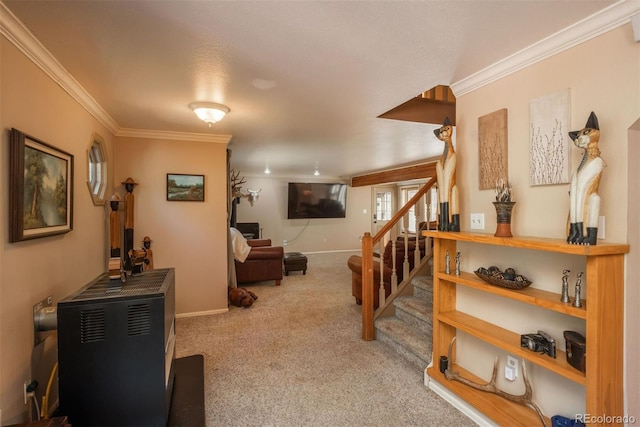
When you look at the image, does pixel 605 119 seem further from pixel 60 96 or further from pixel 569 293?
pixel 60 96

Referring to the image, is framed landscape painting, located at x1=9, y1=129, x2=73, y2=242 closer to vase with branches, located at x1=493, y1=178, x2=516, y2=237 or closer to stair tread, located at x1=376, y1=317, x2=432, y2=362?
vase with branches, located at x1=493, y1=178, x2=516, y2=237

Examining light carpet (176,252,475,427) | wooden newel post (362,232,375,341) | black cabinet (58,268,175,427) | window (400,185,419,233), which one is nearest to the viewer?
black cabinet (58,268,175,427)

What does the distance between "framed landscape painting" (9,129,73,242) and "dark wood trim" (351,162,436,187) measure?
5077mm

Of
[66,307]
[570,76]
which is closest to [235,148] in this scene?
[66,307]

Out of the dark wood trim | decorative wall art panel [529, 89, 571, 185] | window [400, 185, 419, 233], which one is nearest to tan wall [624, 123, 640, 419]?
decorative wall art panel [529, 89, 571, 185]

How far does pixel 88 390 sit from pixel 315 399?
138 cm

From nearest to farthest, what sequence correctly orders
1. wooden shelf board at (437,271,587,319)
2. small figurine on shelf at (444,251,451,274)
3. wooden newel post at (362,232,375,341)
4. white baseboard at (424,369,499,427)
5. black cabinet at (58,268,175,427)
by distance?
wooden shelf board at (437,271,587,319)
black cabinet at (58,268,175,427)
white baseboard at (424,369,499,427)
small figurine on shelf at (444,251,451,274)
wooden newel post at (362,232,375,341)

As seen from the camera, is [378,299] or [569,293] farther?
[378,299]

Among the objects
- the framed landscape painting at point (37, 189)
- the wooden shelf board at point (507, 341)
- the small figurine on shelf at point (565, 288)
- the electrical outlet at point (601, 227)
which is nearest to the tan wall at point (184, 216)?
the framed landscape painting at point (37, 189)

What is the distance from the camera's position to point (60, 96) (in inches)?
81.7

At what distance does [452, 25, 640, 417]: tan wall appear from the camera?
1.40m

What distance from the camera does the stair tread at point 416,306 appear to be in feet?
9.48

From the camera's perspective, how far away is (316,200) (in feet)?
28.2

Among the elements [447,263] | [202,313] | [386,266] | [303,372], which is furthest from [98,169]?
[447,263]
